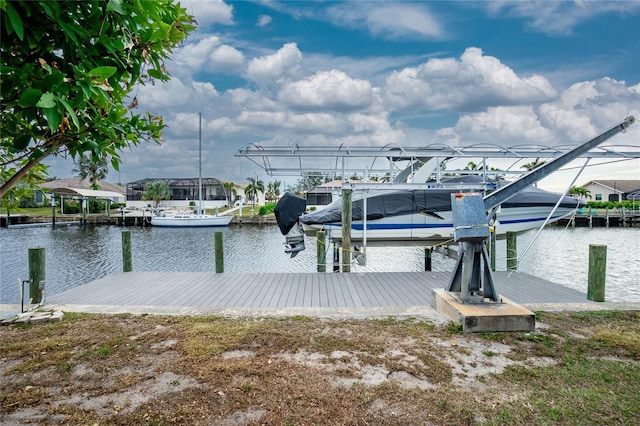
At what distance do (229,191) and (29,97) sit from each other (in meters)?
68.2

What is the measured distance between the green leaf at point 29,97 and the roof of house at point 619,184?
74.3 meters

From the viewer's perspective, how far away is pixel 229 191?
223ft

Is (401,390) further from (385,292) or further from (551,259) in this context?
(551,259)

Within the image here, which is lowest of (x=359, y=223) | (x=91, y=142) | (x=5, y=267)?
(x=5, y=267)

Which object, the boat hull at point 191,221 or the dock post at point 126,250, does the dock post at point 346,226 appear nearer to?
the dock post at point 126,250

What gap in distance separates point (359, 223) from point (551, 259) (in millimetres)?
10939

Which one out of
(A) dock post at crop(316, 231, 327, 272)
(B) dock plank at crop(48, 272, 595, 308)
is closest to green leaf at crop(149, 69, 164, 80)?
(B) dock plank at crop(48, 272, 595, 308)

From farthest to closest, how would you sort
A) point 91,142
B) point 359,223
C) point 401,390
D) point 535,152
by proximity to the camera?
point 359,223
point 535,152
point 401,390
point 91,142

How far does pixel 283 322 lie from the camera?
17.4ft

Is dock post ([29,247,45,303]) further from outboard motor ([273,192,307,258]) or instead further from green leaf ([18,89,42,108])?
green leaf ([18,89,42,108])

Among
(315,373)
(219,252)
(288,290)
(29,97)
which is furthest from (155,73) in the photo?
(219,252)

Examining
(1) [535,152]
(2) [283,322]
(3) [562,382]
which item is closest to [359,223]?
(1) [535,152]

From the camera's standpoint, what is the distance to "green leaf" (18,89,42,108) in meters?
1.54

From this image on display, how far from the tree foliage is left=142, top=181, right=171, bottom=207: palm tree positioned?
208 ft
